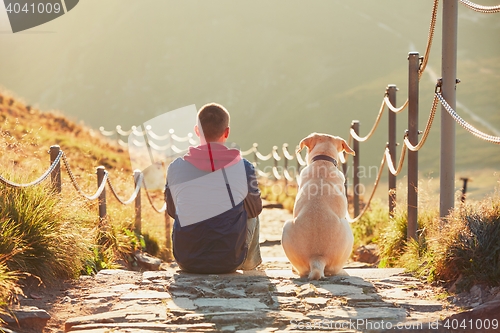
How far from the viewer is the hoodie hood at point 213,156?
14.6ft

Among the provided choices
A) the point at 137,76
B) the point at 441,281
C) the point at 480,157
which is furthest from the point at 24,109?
the point at 137,76

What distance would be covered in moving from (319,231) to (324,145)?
3.52 ft

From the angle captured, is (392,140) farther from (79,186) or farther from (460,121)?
(79,186)

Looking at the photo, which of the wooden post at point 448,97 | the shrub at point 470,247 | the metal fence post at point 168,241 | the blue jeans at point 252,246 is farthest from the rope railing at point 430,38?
the metal fence post at point 168,241

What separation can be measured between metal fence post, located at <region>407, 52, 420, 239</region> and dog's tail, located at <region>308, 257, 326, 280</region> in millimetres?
1251

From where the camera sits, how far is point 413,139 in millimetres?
5473

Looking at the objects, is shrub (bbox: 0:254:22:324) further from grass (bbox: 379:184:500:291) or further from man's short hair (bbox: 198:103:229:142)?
grass (bbox: 379:184:500:291)

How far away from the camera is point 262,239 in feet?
32.1

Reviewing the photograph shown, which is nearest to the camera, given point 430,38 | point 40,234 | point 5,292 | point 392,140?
point 5,292

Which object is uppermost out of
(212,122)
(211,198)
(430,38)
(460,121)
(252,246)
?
(430,38)

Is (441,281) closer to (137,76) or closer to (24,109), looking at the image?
(24,109)

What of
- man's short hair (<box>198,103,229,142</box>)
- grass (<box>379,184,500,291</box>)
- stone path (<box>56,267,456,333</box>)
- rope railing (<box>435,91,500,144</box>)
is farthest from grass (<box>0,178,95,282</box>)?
rope railing (<box>435,91,500,144</box>)

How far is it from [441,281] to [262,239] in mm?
5805

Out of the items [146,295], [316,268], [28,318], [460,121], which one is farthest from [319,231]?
[28,318]
